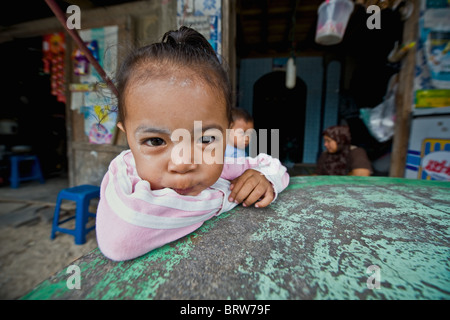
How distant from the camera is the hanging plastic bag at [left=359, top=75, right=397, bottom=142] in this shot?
3000mm

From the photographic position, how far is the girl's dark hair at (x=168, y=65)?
0.69m

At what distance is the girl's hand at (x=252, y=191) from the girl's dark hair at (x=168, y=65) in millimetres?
304

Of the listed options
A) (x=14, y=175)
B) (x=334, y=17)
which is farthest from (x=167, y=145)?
(x=14, y=175)

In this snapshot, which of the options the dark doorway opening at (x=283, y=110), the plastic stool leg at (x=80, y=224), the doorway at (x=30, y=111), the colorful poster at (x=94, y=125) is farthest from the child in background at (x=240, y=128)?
the doorway at (x=30, y=111)

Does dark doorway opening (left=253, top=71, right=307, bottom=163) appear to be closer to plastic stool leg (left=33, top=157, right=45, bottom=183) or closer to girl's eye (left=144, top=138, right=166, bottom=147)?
plastic stool leg (left=33, top=157, right=45, bottom=183)

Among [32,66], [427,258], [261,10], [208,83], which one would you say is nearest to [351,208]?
[427,258]

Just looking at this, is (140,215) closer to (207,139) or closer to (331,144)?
(207,139)

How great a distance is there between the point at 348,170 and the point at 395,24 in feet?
7.96

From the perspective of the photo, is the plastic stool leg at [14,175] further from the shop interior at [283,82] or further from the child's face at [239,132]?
the child's face at [239,132]

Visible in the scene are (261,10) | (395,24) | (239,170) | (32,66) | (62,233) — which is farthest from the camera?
(32,66)

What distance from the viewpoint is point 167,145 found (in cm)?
67

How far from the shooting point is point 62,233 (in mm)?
2648

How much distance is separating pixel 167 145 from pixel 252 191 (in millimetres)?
A: 401
